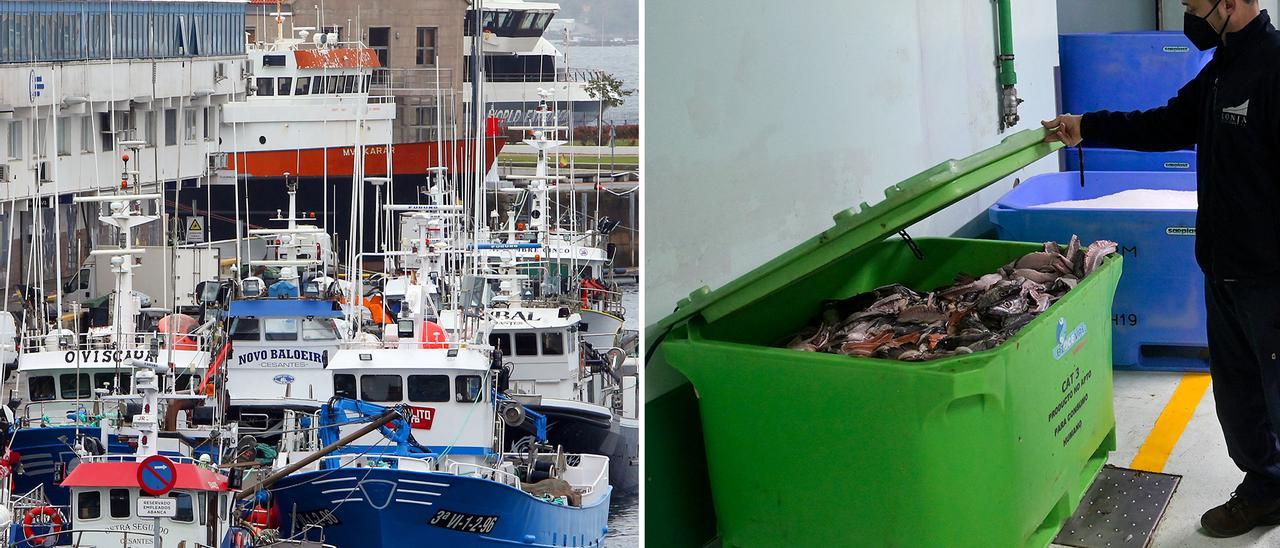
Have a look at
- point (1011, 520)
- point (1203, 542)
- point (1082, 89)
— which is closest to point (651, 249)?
point (1011, 520)

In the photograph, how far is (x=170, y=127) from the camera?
3125mm

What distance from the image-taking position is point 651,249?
5.77 ft

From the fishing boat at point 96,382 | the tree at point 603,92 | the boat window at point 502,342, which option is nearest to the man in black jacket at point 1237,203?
the tree at point 603,92

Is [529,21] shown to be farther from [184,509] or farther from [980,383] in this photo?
[980,383]

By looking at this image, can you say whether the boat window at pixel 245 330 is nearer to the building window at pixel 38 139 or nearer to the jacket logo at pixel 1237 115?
the building window at pixel 38 139

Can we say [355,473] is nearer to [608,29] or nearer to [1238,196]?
[608,29]

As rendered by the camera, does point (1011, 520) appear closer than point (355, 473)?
Yes

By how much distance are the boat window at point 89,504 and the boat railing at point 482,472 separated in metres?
1.80

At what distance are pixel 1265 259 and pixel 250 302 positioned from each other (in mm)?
3965

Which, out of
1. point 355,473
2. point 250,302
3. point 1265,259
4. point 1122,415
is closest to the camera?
point 1265,259

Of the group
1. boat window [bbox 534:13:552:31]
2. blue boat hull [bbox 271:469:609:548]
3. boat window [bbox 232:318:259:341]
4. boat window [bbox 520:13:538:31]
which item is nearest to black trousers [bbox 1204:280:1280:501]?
boat window [bbox 534:13:552:31]

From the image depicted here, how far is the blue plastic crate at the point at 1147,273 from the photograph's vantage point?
2783 millimetres

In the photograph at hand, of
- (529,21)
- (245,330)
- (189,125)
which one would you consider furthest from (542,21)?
(245,330)

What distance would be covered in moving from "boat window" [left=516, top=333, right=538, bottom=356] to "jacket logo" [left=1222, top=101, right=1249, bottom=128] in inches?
173
